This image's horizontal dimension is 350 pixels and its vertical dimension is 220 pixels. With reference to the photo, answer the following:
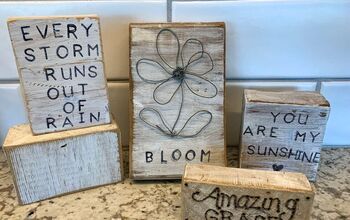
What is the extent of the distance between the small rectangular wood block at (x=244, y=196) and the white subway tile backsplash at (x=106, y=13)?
0.87ft

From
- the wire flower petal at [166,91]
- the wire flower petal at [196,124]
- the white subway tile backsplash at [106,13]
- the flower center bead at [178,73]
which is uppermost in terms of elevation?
the white subway tile backsplash at [106,13]

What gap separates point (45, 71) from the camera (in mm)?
541

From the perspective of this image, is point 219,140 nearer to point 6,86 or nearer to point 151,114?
point 151,114

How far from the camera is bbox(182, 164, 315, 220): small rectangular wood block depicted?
0.49 m

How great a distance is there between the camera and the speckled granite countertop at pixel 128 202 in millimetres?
567

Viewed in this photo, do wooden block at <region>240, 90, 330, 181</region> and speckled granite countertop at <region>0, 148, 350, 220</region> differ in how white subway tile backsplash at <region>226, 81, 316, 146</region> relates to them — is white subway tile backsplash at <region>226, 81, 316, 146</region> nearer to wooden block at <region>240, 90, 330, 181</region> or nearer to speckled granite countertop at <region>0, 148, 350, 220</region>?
wooden block at <region>240, 90, 330, 181</region>

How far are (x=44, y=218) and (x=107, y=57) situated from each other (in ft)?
0.91

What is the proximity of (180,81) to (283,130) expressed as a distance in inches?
7.0

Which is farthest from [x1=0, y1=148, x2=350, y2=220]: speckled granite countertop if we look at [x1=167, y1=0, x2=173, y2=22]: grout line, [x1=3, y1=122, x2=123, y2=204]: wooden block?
[x1=167, y1=0, x2=173, y2=22]: grout line

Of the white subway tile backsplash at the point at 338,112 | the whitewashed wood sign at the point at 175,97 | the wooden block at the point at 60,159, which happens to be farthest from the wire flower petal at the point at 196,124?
the white subway tile backsplash at the point at 338,112

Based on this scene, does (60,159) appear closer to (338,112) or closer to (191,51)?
(191,51)

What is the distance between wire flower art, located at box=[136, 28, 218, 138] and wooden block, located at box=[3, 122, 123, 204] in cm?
8

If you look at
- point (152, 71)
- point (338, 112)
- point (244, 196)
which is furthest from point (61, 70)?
point (338, 112)

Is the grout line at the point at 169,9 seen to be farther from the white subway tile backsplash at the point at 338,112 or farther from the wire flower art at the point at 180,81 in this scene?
the white subway tile backsplash at the point at 338,112
